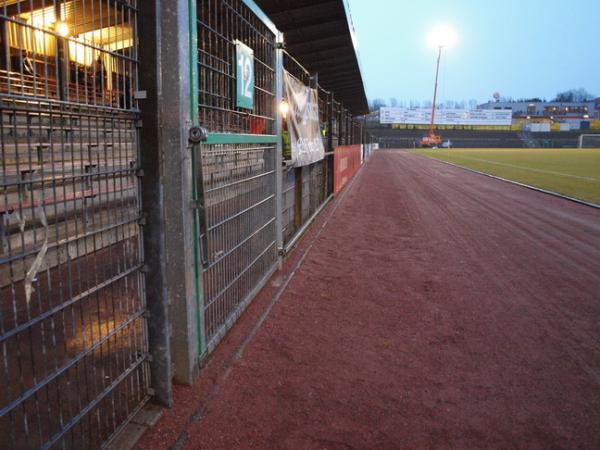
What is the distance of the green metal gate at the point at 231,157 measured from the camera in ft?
12.3

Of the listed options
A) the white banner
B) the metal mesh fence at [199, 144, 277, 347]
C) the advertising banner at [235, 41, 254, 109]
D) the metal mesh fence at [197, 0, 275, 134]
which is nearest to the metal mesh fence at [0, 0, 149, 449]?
the metal mesh fence at [199, 144, 277, 347]

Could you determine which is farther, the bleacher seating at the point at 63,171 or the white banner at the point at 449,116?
the white banner at the point at 449,116

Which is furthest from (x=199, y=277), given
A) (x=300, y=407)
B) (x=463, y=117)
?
(x=463, y=117)

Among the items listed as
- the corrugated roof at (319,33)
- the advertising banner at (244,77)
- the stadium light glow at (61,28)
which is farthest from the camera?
the corrugated roof at (319,33)

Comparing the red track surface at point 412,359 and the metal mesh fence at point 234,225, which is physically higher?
the metal mesh fence at point 234,225

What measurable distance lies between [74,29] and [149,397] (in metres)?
2.23

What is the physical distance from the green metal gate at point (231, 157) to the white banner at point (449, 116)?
361 feet

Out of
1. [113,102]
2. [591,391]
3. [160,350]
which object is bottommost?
[591,391]

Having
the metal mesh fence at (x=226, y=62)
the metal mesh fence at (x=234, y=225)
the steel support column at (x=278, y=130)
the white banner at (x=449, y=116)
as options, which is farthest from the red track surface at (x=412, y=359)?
the white banner at (x=449, y=116)

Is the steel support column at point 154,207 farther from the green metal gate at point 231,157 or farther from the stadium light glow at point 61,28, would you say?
the stadium light glow at point 61,28

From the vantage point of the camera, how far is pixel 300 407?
124 inches

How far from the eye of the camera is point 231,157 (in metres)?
4.45

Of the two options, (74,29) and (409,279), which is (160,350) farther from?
(409,279)

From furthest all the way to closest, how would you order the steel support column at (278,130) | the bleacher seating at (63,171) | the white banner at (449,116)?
the white banner at (449,116), the steel support column at (278,130), the bleacher seating at (63,171)
